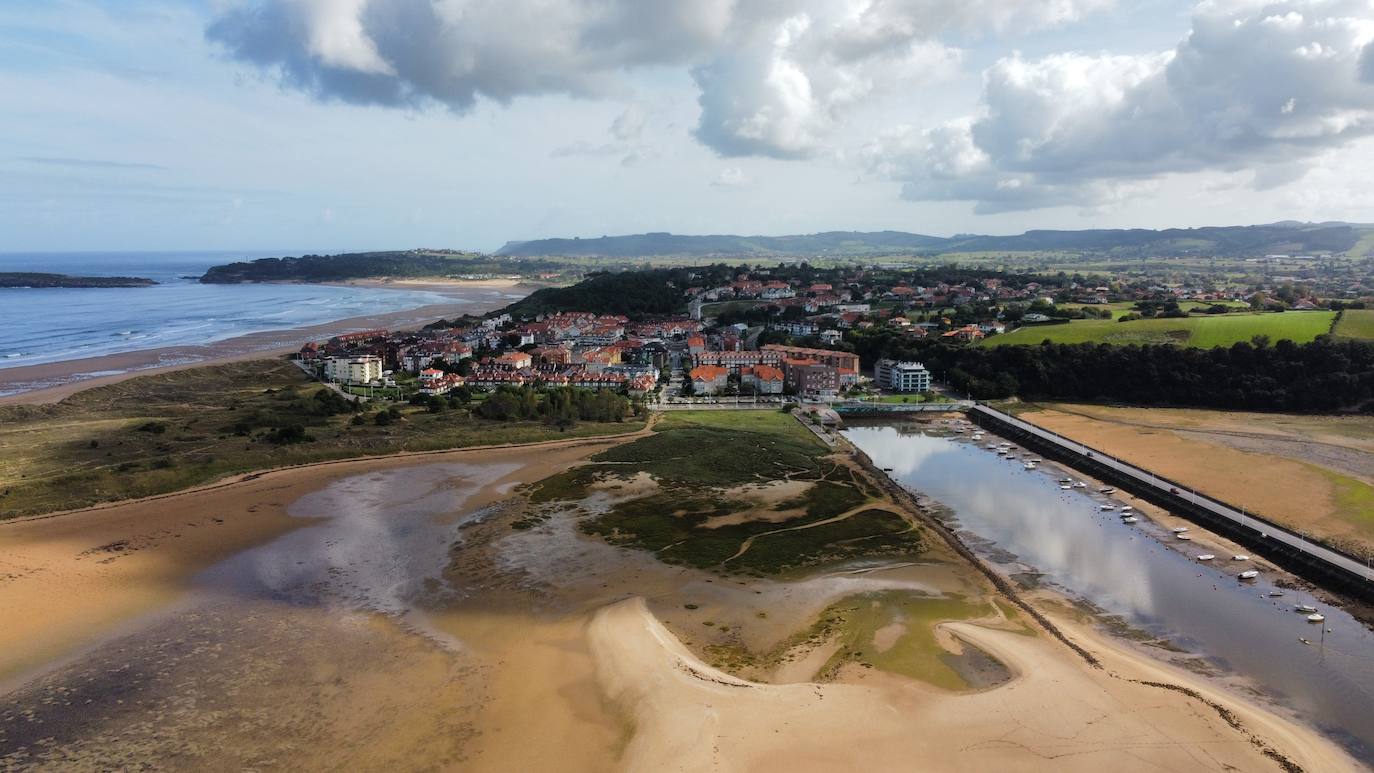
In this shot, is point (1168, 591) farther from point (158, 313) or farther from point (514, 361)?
point (158, 313)

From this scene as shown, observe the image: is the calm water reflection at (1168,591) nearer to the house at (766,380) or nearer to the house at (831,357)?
the house at (766,380)

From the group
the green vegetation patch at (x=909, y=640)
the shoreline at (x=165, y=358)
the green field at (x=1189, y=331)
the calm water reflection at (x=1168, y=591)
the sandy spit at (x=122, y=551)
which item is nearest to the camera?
the calm water reflection at (x=1168, y=591)

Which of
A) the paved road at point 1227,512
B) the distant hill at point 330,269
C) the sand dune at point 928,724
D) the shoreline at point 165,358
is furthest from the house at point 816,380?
the distant hill at point 330,269

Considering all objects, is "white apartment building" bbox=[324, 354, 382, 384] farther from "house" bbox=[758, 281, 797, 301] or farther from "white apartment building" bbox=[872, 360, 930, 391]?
"house" bbox=[758, 281, 797, 301]

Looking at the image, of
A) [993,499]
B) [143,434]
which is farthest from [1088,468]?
[143,434]

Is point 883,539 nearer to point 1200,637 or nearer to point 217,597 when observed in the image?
point 1200,637
